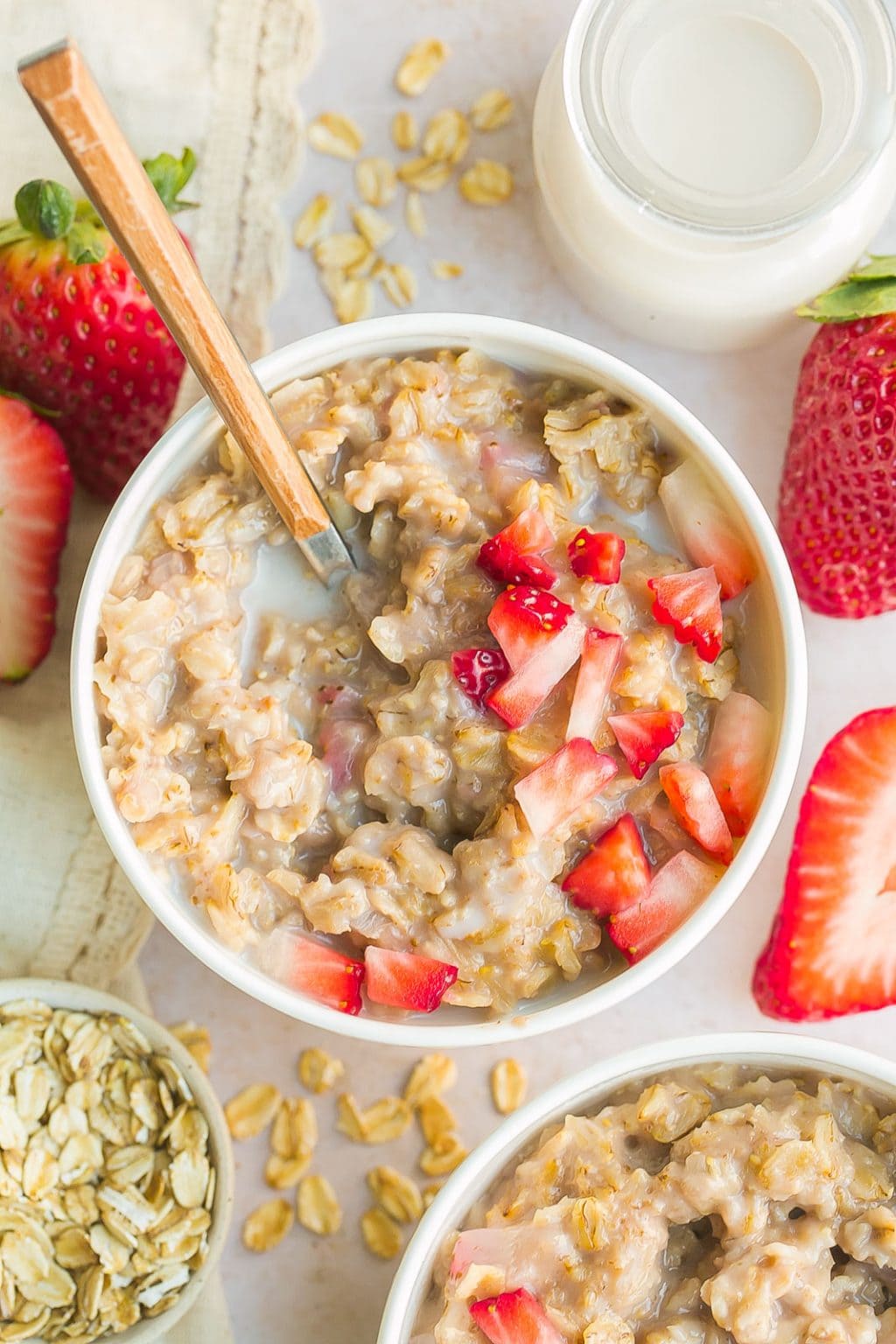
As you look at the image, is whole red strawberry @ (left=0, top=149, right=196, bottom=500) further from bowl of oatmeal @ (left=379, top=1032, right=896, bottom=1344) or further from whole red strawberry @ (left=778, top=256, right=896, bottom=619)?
bowl of oatmeal @ (left=379, top=1032, right=896, bottom=1344)

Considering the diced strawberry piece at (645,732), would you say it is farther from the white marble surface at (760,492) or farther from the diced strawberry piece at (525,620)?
the white marble surface at (760,492)

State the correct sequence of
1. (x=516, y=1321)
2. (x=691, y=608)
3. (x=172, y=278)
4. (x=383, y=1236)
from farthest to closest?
(x=383, y=1236), (x=691, y=608), (x=516, y=1321), (x=172, y=278)

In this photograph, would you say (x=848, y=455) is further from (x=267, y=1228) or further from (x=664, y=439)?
(x=267, y=1228)

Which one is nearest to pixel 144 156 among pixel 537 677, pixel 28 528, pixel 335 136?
pixel 335 136

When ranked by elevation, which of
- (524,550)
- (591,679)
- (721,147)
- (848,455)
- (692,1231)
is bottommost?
(692,1231)

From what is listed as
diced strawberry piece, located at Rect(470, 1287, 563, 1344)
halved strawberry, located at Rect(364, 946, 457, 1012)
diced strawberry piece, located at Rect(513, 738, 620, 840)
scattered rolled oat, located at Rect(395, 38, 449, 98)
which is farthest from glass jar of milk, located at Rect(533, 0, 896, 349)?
diced strawberry piece, located at Rect(470, 1287, 563, 1344)

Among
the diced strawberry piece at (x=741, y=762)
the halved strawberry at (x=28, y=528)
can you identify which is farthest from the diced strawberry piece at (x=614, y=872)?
the halved strawberry at (x=28, y=528)

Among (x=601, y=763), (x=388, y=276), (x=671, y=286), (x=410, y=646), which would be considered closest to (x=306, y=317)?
(x=388, y=276)
